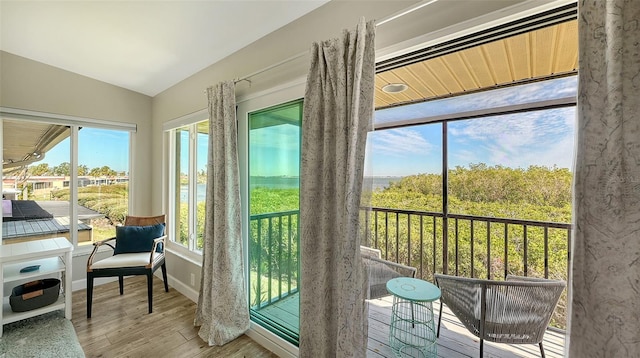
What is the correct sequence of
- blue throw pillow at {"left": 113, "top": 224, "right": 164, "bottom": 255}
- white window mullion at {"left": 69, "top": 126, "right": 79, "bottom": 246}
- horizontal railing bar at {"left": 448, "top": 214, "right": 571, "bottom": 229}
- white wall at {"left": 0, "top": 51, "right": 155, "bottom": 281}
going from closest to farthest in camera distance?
horizontal railing bar at {"left": 448, "top": 214, "right": 571, "bottom": 229} → white wall at {"left": 0, "top": 51, "right": 155, "bottom": 281} → blue throw pillow at {"left": 113, "top": 224, "right": 164, "bottom": 255} → white window mullion at {"left": 69, "top": 126, "right": 79, "bottom": 246}

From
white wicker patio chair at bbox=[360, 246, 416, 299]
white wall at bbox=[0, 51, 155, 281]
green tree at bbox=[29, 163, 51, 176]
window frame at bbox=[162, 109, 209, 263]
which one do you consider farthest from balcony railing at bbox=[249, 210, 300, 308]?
green tree at bbox=[29, 163, 51, 176]

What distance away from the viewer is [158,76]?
9.72 ft

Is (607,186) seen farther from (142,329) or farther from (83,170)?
(83,170)

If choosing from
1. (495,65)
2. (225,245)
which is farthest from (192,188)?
(495,65)

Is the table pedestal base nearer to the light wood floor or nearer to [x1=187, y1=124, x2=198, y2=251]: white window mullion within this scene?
the light wood floor

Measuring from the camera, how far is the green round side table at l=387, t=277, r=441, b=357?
1799 mm

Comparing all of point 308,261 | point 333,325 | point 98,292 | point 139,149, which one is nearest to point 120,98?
point 139,149

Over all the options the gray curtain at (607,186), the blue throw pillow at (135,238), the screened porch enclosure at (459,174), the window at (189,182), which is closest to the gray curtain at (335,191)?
the screened porch enclosure at (459,174)

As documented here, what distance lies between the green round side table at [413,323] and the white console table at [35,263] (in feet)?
9.68

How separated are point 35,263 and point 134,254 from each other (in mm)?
875

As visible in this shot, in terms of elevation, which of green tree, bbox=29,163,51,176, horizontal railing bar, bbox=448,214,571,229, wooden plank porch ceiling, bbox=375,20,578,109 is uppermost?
wooden plank porch ceiling, bbox=375,20,578,109

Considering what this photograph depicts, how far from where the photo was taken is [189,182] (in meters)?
3.11

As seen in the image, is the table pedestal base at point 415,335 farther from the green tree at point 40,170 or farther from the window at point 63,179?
the green tree at point 40,170

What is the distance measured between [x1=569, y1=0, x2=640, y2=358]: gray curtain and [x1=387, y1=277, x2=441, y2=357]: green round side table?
1.00 m
